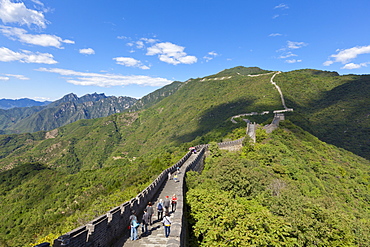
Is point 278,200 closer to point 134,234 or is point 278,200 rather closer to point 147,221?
point 147,221

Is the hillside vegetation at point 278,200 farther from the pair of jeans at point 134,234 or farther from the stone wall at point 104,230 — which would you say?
the stone wall at point 104,230

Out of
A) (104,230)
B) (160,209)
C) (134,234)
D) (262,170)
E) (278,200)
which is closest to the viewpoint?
(104,230)

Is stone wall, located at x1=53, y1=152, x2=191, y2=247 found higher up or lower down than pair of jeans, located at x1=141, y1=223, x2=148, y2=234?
higher up

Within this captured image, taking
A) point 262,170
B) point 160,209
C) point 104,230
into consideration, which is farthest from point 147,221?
point 262,170

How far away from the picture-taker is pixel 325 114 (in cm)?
7544

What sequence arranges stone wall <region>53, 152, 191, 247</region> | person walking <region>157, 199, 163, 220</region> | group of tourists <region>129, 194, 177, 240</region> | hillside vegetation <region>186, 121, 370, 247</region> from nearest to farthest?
stone wall <region>53, 152, 191, 247</region> → group of tourists <region>129, 194, 177, 240</region> → hillside vegetation <region>186, 121, 370, 247</region> → person walking <region>157, 199, 163, 220</region>

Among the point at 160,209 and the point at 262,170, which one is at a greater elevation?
the point at 160,209

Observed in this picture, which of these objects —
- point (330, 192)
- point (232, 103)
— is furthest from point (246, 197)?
point (232, 103)

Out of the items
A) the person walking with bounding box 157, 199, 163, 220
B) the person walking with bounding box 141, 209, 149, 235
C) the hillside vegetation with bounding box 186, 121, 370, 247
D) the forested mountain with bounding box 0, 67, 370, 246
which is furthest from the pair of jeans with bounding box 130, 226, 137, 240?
the forested mountain with bounding box 0, 67, 370, 246

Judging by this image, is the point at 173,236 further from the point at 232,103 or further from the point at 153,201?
the point at 232,103

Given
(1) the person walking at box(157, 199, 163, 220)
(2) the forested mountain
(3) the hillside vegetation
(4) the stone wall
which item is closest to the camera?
(4) the stone wall

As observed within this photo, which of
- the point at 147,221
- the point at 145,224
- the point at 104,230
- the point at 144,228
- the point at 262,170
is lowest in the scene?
the point at 262,170

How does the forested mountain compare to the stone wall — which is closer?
the stone wall

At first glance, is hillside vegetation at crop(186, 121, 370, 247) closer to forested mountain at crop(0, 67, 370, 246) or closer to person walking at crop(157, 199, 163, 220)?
forested mountain at crop(0, 67, 370, 246)
